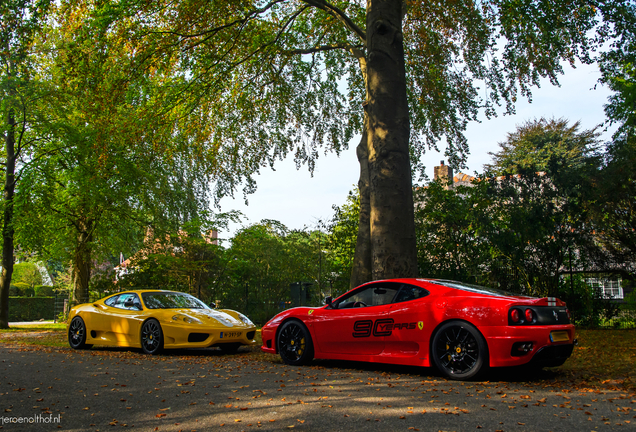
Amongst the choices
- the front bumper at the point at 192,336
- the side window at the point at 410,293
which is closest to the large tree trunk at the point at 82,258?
the front bumper at the point at 192,336

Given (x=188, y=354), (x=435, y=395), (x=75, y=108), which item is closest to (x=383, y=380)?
(x=435, y=395)

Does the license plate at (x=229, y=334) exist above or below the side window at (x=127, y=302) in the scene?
below

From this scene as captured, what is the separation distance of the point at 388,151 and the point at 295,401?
6333 millimetres

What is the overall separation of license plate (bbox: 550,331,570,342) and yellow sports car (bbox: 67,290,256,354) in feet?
19.9

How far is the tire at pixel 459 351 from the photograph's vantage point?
19.5 feet

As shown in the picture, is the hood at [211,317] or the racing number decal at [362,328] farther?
the hood at [211,317]

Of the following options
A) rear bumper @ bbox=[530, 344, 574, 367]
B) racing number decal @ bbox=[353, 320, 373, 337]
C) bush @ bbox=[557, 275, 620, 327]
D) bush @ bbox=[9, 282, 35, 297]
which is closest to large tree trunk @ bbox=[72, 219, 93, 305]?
racing number decal @ bbox=[353, 320, 373, 337]

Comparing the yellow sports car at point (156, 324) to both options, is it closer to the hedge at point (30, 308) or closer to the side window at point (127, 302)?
the side window at point (127, 302)

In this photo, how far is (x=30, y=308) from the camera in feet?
106

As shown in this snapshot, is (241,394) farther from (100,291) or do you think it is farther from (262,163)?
(100,291)

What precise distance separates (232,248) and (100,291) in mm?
6870

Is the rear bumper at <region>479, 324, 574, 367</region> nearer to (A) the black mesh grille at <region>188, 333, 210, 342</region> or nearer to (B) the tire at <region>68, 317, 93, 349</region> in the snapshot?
(A) the black mesh grille at <region>188, 333, 210, 342</region>

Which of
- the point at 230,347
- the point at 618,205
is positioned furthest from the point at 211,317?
the point at 618,205

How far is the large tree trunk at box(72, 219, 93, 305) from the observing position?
20.3 metres
